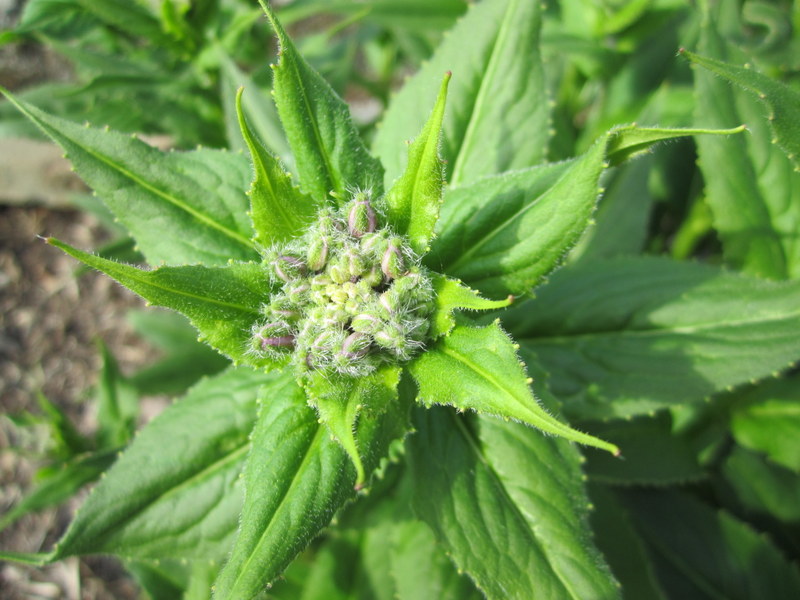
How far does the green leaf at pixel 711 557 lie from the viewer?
3.65 m

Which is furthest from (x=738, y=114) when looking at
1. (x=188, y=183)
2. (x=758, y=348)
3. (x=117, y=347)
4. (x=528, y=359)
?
(x=117, y=347)

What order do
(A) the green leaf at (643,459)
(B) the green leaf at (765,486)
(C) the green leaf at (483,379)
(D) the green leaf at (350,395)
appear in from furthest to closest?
(B) the green leaf at (765,486), (A) the green leaf at (643,459), (D) the green leaf at (350,395), (C) the green leaf at (483,379)

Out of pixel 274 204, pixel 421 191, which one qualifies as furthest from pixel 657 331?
pixel 274 204

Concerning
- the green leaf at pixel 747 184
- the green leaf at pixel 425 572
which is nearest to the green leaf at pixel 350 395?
the green leaf at pixel 425 572

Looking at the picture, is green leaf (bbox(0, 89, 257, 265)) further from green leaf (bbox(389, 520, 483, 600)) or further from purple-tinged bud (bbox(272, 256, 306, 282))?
green leaf (bbox(389, 520, 483, 600))

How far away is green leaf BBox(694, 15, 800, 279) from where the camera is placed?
304 centimetres

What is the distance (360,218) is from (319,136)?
0.37 meters

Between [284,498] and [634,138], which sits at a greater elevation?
[634,138]

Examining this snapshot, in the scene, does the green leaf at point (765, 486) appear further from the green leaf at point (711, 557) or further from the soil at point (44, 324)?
the soil at point (44, 324)

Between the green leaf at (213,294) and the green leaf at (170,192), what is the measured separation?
47 centimetres

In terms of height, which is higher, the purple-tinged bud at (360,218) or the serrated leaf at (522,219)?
the purple-tinged bud at (360,218)

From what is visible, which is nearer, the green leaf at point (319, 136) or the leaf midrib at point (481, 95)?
the green leaf at point (319, 136)

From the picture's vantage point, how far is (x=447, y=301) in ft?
6.26

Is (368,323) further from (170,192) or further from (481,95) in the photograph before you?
(481,95)
